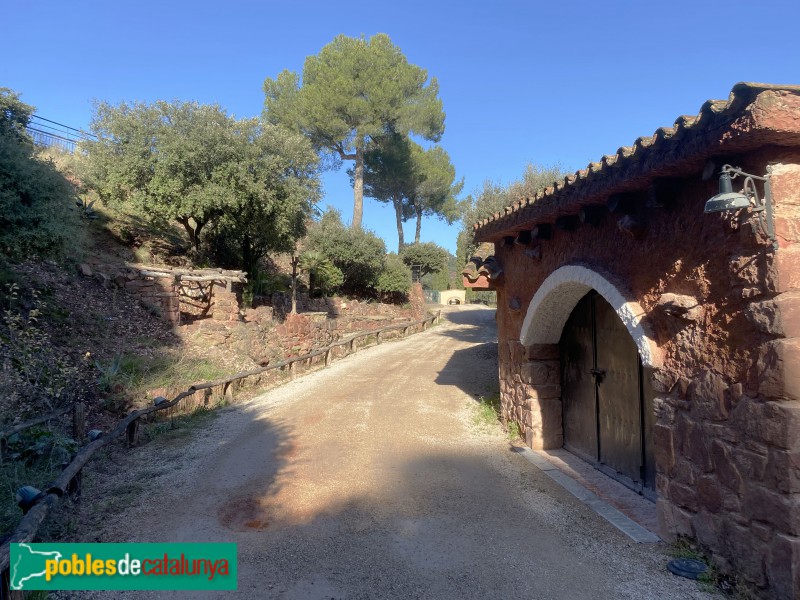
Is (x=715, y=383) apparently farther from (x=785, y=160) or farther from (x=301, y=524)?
(x=301, y=524)

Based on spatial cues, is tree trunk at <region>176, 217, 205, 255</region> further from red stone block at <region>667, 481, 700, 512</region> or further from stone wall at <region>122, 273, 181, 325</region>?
red stone block at <region>667, 481, 700, 512</region>

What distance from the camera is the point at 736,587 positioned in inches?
121

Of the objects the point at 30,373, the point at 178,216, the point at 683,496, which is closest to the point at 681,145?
the point at 683,496

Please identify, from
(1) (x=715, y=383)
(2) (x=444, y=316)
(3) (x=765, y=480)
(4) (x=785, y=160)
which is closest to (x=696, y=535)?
(3) (x=765, y=480)

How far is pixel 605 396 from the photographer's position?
18.7 ft

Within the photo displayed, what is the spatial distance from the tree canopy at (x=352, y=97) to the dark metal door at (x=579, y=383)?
753 inches

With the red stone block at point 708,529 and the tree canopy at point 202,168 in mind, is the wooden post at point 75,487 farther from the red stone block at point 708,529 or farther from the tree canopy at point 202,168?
the tree canopy at point 202,168

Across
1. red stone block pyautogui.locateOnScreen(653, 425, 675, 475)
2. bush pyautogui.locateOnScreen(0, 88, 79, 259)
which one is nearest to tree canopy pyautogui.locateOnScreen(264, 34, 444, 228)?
bush pyautogui.locateOnScreen(0, 88, 79, 259)

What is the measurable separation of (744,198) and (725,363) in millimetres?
1125

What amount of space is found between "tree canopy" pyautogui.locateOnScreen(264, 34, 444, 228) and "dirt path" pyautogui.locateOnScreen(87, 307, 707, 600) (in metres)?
17.7

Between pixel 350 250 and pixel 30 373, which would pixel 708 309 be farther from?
pixel 350 250

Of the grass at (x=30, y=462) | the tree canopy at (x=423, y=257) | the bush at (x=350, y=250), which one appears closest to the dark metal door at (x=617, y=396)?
the grass at (x=30, y=462)

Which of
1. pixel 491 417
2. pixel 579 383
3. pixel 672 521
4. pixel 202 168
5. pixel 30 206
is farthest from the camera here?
pixel 202 168

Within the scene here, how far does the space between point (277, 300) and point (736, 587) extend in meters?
16.5
